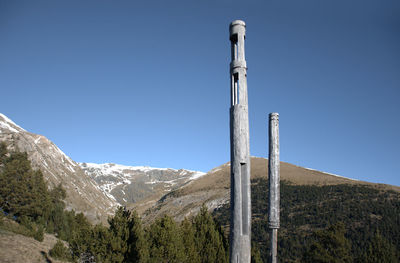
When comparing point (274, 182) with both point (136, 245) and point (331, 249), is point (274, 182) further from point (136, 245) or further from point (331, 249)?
point (331, 249)

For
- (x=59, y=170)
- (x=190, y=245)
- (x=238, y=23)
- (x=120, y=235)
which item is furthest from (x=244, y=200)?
(x=59, y=170)

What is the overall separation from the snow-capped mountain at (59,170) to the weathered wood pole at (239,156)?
113 metres

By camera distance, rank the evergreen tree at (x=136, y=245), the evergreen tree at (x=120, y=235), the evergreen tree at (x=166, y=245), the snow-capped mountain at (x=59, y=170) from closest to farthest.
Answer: the evergreen tree at (x=120, y=235)
the evergreen tree at (x=136, y=245)
the evergreen tree at (x=166, y=245)
the snow-capped mountain at (x=59, y=170)

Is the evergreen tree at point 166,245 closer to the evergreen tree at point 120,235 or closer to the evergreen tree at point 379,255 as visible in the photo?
the evergreen tree at point 120,235

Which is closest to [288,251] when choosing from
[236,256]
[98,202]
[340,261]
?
[340,261]

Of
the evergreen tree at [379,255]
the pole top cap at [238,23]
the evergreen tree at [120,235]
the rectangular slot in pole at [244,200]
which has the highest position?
the pole top cap at [238,23]

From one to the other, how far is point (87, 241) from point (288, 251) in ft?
163

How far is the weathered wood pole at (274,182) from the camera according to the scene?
1095 centimetres

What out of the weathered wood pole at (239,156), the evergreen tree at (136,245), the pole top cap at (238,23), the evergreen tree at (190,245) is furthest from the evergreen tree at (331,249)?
the pole top cap at (238,23)

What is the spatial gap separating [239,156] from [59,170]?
161 m

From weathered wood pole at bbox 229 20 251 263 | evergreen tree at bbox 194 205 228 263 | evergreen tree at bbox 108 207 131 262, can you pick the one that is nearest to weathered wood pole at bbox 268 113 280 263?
weathered wood pole at bbox 229 20 251 263

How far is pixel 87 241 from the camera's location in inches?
1085

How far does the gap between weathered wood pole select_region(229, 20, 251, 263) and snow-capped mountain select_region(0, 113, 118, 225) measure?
371ft

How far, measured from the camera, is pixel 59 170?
152m
